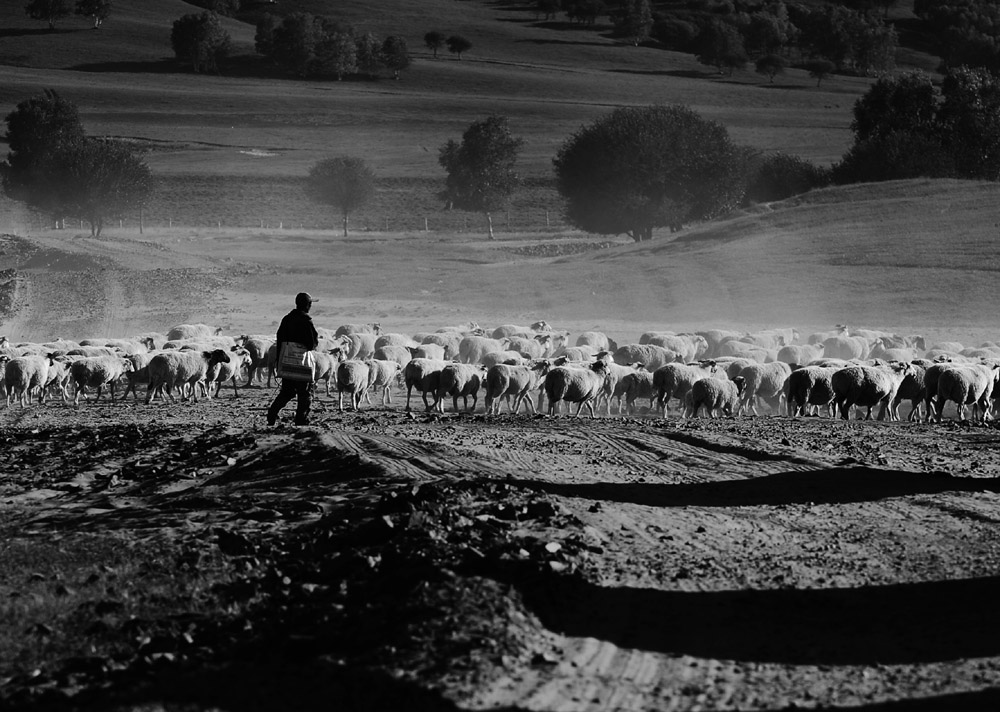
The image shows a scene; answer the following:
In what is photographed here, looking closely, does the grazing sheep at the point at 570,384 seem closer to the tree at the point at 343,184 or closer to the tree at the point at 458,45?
the tree at the point at 343,184

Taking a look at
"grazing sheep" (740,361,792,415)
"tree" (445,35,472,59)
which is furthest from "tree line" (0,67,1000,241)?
"grazing sheep" (740,361,792,415)

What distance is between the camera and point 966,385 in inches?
915

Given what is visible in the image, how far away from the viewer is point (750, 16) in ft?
592

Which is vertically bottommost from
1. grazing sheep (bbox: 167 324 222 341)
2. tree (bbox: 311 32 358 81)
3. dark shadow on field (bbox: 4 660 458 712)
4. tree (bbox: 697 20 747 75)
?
grazing sheep (bbox: 167 324 222 341)

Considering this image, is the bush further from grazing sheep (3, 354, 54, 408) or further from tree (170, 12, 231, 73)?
grazing sheep (3, 354, 54, 408)

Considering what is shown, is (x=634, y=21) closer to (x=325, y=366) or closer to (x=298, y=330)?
(x=325, y=366)

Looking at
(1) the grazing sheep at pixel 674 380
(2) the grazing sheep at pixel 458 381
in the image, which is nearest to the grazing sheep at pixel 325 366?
(2) the grazing sheep at pixel 458 381

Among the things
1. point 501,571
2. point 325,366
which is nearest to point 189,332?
point 325,366

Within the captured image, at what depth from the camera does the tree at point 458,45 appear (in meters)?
166

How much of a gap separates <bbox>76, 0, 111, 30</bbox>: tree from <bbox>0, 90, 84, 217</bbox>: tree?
183 feet

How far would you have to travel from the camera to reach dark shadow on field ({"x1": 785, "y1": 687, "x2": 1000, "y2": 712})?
7.90 metres

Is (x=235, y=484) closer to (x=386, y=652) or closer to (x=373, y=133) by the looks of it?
(x=386, y=652)

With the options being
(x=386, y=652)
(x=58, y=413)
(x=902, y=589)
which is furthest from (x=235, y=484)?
(x=58, y=413)

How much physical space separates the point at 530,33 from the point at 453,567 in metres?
173
